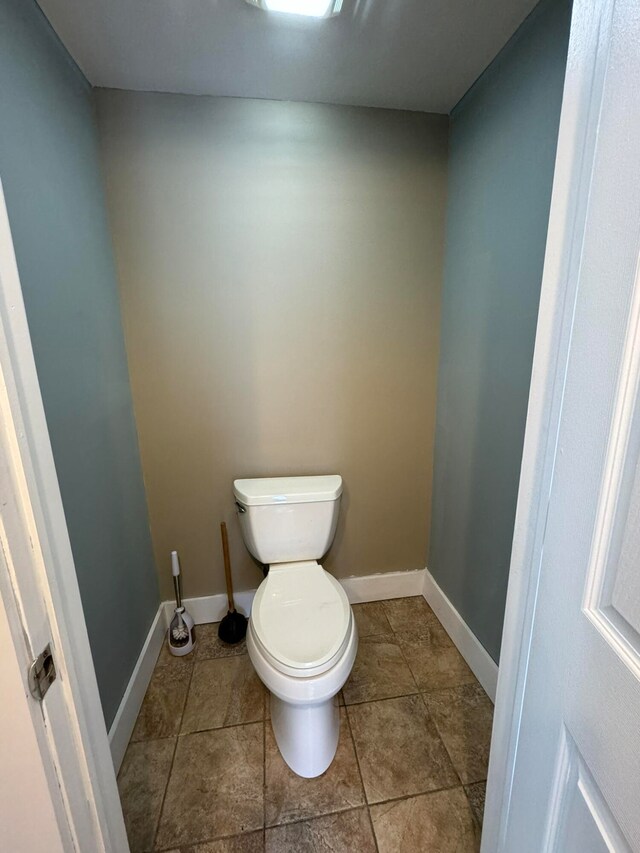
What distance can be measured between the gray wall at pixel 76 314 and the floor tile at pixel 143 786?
0.65 ft

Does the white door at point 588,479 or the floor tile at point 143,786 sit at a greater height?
the white door at point 588,479

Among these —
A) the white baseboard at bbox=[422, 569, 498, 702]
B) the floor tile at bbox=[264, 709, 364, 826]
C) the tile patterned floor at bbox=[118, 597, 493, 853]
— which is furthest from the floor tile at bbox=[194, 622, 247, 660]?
the white baseboard at bbox=[422, 569, 498, 702]

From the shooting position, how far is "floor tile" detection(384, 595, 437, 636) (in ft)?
5.94

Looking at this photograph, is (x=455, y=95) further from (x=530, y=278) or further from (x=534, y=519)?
(x=534, y=519)

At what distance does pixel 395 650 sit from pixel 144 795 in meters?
1.02

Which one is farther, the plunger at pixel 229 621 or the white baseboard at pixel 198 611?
the plunger at pixel 229 621

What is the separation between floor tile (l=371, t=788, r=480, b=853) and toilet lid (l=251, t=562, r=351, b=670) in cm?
48

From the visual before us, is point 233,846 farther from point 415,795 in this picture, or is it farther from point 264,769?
point 415,795

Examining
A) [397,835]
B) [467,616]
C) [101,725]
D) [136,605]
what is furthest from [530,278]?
[136,605]

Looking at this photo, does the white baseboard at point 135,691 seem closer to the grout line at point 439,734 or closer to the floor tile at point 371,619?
the floor tile at point 371,619

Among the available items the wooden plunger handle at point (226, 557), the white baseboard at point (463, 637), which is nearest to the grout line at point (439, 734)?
the white baseboard at point (463, 637)

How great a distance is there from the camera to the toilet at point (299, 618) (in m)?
1.13

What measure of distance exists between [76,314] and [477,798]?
1895 millimetres

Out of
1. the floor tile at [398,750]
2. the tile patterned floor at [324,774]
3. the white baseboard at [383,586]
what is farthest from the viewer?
the white baseboard at [383,586]
